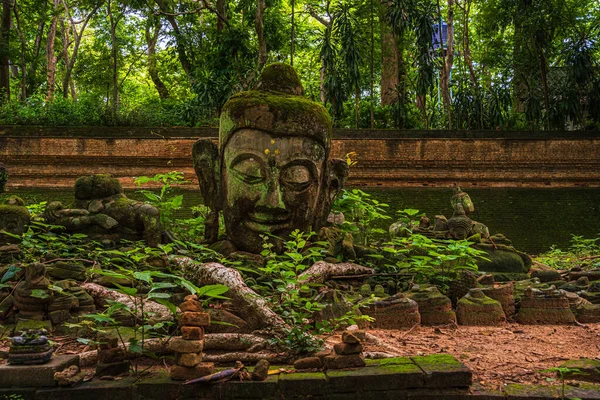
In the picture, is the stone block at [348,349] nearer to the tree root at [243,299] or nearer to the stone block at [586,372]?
the tree root at [243,299]

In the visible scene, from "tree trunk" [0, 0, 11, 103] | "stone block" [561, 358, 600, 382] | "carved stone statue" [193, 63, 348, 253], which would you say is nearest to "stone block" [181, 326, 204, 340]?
"stone block" [561, 358, 600, 382]

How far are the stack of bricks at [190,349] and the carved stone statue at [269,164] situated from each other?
2.41m

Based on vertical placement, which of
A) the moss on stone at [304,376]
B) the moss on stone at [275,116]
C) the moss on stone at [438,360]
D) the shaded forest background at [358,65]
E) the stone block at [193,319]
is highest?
the shaded forest background at [358,65]

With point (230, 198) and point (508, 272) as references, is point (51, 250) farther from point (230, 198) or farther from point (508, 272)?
point (508, 272)

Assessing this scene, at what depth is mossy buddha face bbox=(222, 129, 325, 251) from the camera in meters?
4.95

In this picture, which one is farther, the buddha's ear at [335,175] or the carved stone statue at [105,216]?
the buddha's ear at [335,175]

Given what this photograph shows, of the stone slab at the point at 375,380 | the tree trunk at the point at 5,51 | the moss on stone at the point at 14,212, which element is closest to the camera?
the stone slab at the point at 375,380

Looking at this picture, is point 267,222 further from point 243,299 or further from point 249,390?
point 249,390

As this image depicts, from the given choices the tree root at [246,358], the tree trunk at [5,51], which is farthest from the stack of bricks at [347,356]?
the tree trunk at [5,51]

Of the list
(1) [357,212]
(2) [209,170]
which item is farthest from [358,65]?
(2) [209,170]

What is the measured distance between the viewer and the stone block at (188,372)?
97.7 inches

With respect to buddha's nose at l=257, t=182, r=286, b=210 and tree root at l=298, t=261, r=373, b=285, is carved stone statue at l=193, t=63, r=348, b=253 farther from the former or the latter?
tree root at l=298, t=261, r=373, b=285

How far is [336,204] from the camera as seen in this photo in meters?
6.31

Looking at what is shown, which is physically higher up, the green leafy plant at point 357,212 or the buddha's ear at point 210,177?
the buddha's ear at point 210,177
